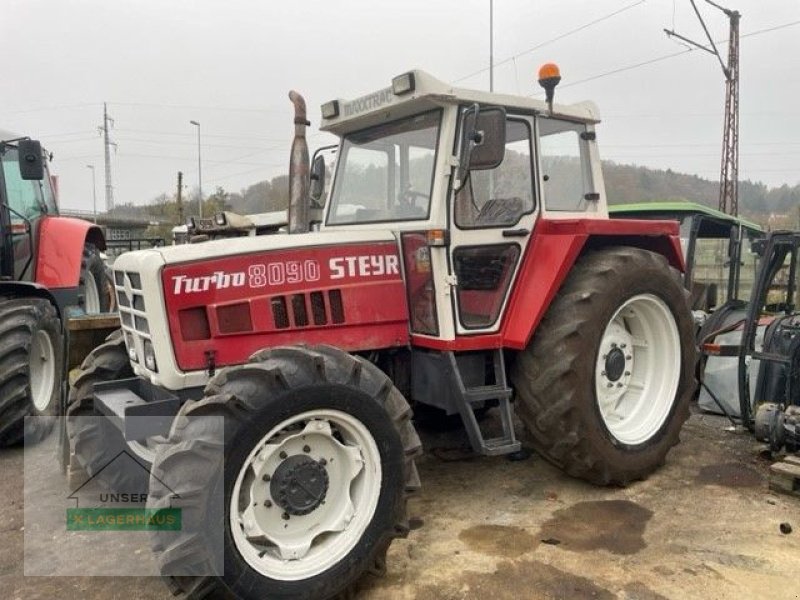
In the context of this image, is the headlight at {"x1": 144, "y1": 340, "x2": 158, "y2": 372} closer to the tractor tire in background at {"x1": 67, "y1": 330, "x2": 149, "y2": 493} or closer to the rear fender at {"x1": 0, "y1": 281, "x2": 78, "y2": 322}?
the tractor tire in background at {"x1": 67, "y1": 330, "x2": 149, "y2": 493}

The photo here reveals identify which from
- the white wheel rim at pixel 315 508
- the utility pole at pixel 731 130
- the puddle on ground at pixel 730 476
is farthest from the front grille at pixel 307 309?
the utility pole at pixel 731 130

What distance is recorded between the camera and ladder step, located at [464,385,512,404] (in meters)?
4.03

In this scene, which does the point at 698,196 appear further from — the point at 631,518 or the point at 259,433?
the point at 259,433

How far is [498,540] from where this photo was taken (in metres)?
3.70

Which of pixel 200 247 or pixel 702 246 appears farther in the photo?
pixel 702 246

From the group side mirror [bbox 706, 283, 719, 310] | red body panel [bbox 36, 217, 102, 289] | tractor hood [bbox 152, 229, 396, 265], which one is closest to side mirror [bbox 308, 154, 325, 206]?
tractor hood [bbox 152, 229, 396, 265]

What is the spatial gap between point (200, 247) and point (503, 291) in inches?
71.2

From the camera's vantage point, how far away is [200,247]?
3602 mm

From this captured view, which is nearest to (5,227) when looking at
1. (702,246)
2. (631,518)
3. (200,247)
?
(200,247)

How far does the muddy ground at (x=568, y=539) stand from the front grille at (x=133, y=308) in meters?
1.20

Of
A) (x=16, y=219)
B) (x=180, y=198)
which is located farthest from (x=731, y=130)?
(x=180, y=198)

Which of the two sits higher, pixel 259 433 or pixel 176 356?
pixel 176 356

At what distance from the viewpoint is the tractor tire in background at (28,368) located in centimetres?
528

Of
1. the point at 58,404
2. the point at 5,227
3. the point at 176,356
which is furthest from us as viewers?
the point at 5,227
